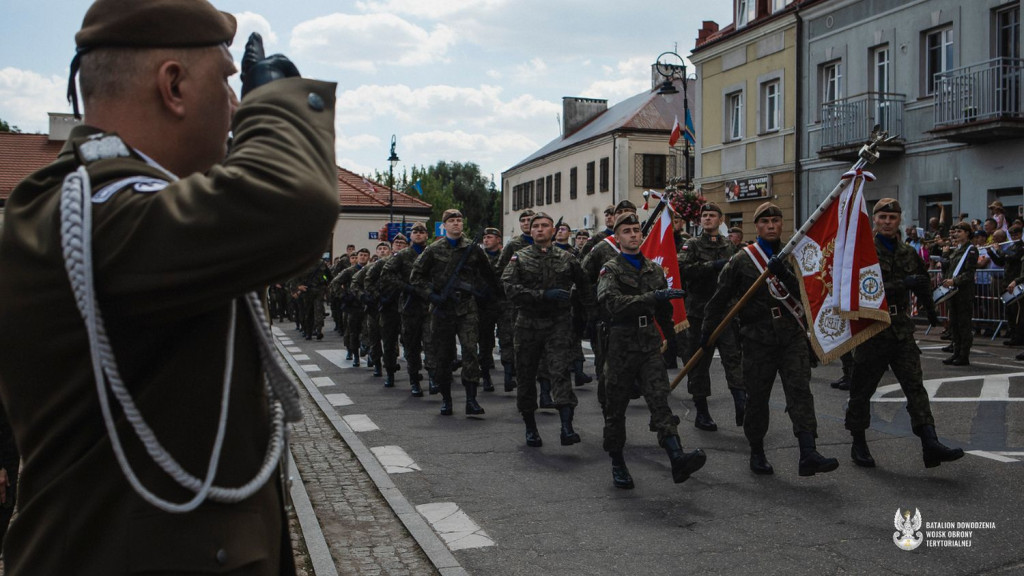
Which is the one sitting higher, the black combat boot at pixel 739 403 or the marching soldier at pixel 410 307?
the marching soldier at pixel 410 307

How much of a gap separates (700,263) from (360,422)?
427 cm

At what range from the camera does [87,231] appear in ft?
4.15

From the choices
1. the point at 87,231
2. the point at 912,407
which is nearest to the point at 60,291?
the point at 87,231

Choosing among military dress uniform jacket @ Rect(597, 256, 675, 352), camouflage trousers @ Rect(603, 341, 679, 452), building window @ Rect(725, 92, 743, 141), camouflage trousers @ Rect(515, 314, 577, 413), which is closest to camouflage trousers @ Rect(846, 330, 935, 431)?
camouflage trousers @ Rect(603, 341, 679, 452)

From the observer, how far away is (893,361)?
7551mm

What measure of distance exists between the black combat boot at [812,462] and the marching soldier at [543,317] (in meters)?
2.24

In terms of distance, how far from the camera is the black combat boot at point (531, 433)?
8.59m

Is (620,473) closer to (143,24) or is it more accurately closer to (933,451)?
(933,451)

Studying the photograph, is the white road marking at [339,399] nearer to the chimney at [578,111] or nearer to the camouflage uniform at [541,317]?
the camouflage uniform at [541,317]

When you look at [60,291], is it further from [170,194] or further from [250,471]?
[250,471]

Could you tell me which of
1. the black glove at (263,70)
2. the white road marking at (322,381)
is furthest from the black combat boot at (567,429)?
the black glove at (263,70)

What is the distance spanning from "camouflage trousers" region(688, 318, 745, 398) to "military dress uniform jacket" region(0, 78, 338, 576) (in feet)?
25.4

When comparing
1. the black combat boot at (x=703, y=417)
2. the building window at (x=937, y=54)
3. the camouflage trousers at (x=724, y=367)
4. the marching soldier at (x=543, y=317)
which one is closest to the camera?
the marching soldier at (x=543, y=317)

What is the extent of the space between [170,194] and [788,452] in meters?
7.41
